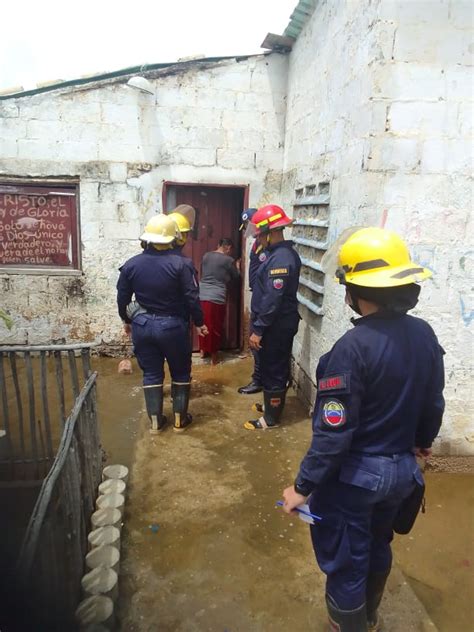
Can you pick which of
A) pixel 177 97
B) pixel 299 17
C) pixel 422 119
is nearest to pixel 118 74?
pixel 177 97

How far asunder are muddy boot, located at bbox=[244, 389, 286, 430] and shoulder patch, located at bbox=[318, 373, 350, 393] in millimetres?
2664

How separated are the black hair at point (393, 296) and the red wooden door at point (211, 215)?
4.69 m

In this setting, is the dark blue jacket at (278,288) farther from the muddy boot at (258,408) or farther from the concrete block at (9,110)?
the concrete block at (9,110)

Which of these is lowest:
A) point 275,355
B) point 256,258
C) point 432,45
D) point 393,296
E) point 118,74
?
point 275,355

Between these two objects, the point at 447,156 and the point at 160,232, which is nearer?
the point at 447,156

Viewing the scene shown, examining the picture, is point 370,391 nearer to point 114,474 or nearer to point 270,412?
point 114,474

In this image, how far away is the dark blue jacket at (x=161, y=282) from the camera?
3.94m

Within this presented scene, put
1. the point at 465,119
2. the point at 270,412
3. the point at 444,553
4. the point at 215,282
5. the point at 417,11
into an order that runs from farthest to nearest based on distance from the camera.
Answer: the point at 215,282 < the point at 270,412 < the point at 465,119 < the point at 417,11 < the point at 444,553

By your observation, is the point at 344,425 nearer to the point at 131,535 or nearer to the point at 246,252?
the point at 131,535

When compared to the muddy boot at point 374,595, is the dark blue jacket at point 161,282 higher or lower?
higher

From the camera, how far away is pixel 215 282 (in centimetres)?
602

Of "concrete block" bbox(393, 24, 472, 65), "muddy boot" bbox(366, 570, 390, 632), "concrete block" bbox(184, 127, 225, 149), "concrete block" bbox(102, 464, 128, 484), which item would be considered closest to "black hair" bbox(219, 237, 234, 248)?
"concrete block" bbox(184, 127, 225, 149)

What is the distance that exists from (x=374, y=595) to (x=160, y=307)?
2.70m

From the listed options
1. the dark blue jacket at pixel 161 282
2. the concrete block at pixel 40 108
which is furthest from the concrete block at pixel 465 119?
the concrete block at pixel 40 108
